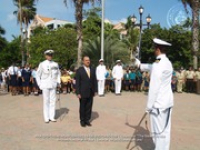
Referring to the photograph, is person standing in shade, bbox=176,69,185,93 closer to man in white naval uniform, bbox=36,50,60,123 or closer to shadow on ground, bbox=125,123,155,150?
shadow on ground, bbox=125,123,155,150

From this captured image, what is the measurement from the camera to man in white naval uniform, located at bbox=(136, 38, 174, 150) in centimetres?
461

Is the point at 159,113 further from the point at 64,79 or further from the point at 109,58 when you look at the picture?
the point at 109,58

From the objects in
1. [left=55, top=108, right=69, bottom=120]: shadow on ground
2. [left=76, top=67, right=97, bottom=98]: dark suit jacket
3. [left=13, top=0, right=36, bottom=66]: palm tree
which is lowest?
[left=55, top=108, right=69, bottom=120]: shadow on ground

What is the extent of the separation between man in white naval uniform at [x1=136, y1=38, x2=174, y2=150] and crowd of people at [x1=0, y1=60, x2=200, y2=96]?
10503 millimetres

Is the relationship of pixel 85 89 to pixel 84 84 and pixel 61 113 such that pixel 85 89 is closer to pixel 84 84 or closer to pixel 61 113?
pixel 84 84

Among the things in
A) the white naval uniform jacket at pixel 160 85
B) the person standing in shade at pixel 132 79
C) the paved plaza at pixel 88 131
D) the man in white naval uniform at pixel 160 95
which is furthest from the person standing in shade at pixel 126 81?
the white naval uniform jacket at pixel 160 85

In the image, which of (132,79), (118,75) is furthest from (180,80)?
(118,75)

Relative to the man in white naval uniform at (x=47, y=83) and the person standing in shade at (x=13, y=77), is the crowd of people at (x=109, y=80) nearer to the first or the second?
the person standing in shade at (x=13, y=77)

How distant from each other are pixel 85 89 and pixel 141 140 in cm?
223

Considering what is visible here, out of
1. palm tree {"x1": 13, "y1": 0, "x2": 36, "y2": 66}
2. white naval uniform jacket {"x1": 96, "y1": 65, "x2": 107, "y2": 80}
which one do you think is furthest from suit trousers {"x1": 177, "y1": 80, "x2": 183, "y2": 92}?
palm tree {"x1": 13, "y1": 0, "x2": 36, "y2": 66}

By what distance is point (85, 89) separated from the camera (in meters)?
7.84

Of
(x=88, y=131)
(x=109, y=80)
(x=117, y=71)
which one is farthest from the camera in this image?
(x=109, y=80)

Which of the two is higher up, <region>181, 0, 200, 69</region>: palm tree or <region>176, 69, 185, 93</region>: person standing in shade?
<region>181, 0, 200, 69</region>: palm tree

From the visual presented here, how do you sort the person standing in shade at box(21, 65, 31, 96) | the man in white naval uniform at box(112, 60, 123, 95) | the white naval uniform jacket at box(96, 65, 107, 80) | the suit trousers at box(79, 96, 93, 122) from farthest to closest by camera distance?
the man in white naval uniform at box(112, 60, 123, 95) < the white naval uniform jacket at box(96, 65, 107, 80) < the person standing in shade at box(21, 65, 31, 96) < the suit trousers at box(79, 96, 93, 122)
